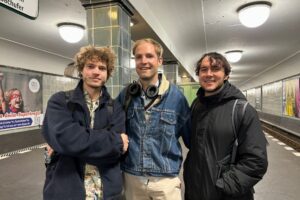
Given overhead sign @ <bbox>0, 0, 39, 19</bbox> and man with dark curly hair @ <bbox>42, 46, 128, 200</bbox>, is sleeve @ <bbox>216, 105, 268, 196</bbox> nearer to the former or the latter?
man with dark curly hair @ <bbox>42, 46, 128, 200</bbox>

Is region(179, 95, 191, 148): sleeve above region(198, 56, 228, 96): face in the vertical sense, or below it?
below

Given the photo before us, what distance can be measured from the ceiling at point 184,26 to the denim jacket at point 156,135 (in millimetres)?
2100

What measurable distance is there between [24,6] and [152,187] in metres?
1.41

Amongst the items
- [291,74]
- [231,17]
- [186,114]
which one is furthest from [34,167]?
[291,74]

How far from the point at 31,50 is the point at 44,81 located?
0.98 meters

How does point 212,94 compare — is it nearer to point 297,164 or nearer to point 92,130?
point 92,130

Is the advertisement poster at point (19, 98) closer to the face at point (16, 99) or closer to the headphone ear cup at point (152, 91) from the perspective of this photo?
the face at point (16, 99)

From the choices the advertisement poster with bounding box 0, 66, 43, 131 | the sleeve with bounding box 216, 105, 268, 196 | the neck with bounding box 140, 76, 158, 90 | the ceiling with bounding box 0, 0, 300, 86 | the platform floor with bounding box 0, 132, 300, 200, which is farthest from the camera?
the advertisement poster with bounding box 0, 66, 43, 131

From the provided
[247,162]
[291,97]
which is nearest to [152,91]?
[247,162]

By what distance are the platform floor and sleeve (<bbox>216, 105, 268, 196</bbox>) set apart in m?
2.05

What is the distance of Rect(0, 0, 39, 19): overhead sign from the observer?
1.38m

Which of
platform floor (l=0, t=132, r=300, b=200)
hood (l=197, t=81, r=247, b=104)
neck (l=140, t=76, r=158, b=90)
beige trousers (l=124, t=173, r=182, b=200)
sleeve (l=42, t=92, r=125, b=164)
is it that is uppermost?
neck (l=140, t=76, r=158, b=90)

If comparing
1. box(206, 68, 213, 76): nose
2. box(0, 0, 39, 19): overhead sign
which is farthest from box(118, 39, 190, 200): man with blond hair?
box(0, 0, 39, 19): overhead sign

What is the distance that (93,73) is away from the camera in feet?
4.22
